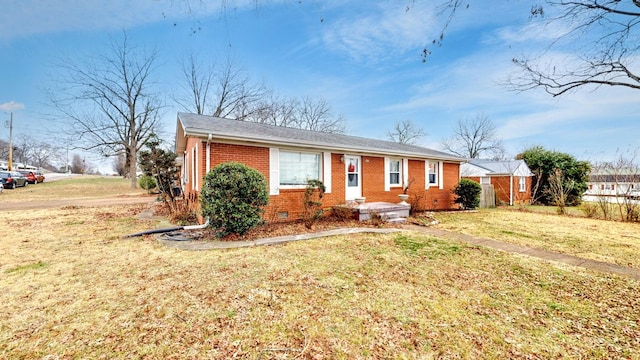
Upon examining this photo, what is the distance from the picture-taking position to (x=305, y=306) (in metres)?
3.11

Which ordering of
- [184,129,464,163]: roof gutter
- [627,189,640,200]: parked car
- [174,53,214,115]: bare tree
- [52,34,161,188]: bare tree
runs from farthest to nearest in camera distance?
[174,53,214,115]: bare tree < [52,34,161,188]: bare tree < [627,189,640,200]: parked car < [184,129,464,163]: roof gutter

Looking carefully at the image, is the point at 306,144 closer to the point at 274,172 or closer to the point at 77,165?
the point at 274,172

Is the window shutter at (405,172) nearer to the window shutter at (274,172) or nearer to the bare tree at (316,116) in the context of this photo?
the window shutter at (274,172)

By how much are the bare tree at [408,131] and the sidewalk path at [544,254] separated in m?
30.4

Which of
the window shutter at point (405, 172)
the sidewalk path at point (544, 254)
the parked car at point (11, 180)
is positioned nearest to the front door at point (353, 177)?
the window shutter at point (405, 172)

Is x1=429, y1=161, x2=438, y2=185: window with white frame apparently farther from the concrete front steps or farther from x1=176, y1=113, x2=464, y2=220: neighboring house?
the concrete front steps

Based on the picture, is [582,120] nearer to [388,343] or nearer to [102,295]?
[388,343]

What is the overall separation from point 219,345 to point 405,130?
3710cm

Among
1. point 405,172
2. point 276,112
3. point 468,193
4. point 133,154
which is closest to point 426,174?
point 405,172

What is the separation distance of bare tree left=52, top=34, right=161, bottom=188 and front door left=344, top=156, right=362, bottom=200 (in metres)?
22.5

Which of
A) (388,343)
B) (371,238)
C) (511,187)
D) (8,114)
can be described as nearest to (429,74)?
(371,238)

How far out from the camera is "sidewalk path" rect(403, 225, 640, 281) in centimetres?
456

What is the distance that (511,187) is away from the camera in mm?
19203

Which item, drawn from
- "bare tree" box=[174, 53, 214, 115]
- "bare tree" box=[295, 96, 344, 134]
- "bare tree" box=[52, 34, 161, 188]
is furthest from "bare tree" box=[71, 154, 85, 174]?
"bare tree" box=[295, 96, 344, 134]
